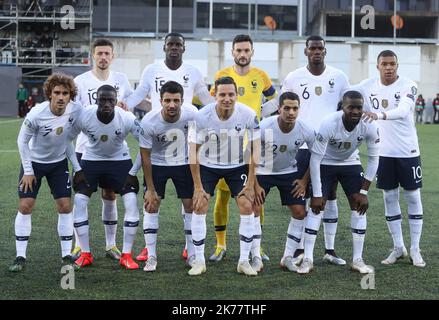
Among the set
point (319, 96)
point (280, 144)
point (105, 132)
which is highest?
point (319, 96)

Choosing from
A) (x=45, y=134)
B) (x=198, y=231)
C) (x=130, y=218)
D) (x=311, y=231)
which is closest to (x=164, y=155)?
(x=130, y=218)

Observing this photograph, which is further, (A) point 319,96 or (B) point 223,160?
(A) point 319,96

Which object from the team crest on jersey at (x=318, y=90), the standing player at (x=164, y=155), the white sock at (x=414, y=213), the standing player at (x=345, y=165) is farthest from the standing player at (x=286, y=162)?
the white sock at (x=414, y=213)

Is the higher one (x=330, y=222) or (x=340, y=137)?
(x=340, y=137)

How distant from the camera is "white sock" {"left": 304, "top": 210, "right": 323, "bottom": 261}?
738 cm

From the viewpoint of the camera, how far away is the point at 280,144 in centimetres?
732

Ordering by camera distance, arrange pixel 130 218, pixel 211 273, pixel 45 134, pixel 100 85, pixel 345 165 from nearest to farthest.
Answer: pixel 211 273 → pixel 45 134 → pixel 345 165 → pixel 130 218 → pixel 100 85

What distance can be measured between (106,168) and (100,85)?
40.8 inches

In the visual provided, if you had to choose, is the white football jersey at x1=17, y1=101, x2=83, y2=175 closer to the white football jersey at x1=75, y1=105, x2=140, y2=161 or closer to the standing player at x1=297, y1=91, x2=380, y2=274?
the white football jersey at x1=75, y1=105, x2=140, y2=161

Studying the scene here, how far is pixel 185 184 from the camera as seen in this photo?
24.8ft

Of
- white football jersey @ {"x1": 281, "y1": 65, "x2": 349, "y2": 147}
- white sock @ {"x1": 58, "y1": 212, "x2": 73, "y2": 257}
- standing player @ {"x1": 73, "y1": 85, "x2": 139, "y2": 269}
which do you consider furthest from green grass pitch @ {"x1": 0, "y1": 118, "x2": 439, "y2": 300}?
white football jersey @ {"x1": 281, "y1": 65, "x2": 349, "y2": 147}

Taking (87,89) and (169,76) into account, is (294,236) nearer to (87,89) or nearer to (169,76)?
(169,76)

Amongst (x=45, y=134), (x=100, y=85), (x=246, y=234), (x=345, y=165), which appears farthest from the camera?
(x=100, y=85)
